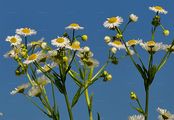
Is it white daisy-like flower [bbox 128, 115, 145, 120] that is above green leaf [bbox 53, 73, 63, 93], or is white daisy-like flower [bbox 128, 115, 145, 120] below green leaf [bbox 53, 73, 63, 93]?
below

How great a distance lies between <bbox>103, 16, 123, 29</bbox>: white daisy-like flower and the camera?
7.13 m

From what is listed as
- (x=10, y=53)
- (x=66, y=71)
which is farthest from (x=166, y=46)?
(x=10, y=53)

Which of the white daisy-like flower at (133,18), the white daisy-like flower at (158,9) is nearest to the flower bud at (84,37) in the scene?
the white daisy-like flower at (133,18)

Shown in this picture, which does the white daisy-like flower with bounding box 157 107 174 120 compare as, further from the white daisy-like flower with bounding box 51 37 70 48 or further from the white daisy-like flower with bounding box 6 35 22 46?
the white daisy-like flower with bounding box 6 35 22 46

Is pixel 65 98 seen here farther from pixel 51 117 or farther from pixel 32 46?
pixel 32 46

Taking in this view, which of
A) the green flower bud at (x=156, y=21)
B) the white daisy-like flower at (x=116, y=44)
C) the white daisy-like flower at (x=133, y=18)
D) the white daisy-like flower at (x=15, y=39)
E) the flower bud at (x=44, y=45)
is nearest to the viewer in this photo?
the flower bud at (x=44, y=45)

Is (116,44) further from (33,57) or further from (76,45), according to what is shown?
(33,57)

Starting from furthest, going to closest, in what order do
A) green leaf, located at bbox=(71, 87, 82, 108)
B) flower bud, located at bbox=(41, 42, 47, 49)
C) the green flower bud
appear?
the green flower bud < flower bud, located at bbox=(41, 42, 47, 49) < green leaf, located at bbox=(71, 87, 82, 108)

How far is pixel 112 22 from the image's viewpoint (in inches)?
282

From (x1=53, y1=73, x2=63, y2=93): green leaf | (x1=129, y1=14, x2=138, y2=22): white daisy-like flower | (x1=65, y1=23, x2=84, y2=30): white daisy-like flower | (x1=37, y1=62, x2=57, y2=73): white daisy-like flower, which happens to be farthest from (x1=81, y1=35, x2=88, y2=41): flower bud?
(x1=129, y1=14, x2=138, y2=22): white daisy-like flower

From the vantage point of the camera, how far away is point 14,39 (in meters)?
7.05

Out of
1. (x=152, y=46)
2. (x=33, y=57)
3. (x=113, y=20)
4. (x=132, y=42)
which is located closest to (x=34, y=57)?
(x=33, y=57)

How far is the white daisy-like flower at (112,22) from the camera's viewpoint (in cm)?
713

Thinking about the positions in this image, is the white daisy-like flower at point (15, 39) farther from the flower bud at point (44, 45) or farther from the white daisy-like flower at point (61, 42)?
the white daisy-like flower at point (61, 42)
